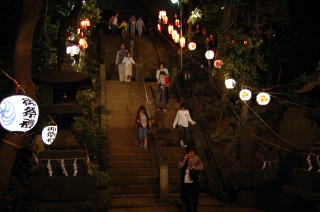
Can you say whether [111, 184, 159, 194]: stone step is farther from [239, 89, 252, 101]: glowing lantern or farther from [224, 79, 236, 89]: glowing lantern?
[224, 79, 236, 89]: glowing lantern

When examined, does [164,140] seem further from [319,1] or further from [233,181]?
[319,1]

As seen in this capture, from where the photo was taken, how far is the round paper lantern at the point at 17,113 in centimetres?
904

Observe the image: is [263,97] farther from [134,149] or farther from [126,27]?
[126,27]

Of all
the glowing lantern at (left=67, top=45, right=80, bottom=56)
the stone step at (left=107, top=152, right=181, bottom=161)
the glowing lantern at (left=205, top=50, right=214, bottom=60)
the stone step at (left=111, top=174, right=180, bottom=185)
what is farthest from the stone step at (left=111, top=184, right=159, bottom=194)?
the glowing lantern at (left=205, top=50, right=214, bottom=60)

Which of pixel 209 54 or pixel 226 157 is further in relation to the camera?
pixel 209 54

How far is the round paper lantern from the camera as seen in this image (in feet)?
29.7

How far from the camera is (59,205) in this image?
9.98m

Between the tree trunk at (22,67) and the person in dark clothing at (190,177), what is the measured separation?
432cm

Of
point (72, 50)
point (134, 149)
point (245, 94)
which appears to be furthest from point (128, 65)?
point (245, 94)

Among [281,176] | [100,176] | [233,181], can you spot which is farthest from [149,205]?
[281,176]

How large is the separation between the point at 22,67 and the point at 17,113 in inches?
63.6

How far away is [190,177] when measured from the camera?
11.1 metres

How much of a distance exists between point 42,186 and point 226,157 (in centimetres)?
902

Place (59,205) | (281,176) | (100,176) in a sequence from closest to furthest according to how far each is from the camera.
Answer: (59,205)
(100,176)
(281,176)
